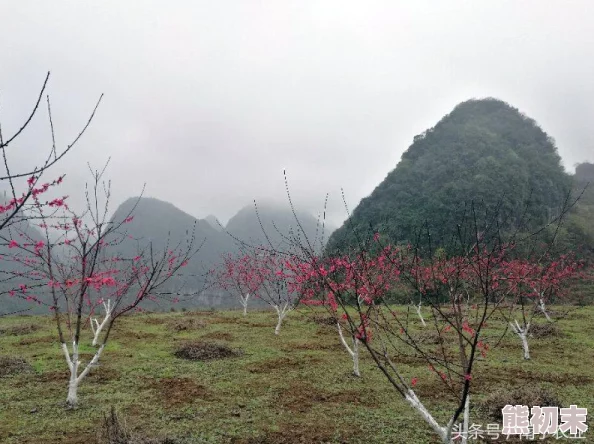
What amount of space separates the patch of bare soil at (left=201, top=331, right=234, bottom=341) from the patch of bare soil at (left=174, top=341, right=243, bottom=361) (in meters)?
2.99

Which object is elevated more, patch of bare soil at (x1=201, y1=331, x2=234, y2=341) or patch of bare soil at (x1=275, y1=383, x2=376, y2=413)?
patch of bare soil at (x1=275, y1=383, x2=376, y2=413)

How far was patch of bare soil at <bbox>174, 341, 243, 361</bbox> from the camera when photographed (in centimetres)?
1442

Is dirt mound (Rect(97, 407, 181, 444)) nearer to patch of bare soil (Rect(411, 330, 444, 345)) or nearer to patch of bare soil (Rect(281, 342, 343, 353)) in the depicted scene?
patch of bare soil (Rect(281, 342, 343, 353))

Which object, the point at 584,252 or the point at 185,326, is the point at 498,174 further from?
the point at 185,326

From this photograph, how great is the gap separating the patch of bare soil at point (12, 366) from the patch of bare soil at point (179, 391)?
4.64m

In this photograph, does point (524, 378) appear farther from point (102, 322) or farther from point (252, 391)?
point (102, 322)

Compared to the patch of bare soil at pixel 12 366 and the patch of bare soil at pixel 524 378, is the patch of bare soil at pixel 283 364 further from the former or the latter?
the patch of bare soil at pixel 12 366

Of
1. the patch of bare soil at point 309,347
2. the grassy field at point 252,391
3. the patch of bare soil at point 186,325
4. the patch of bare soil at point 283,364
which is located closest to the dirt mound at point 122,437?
the grassy field at point 252,391

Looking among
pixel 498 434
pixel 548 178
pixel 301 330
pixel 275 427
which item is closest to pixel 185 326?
pixel 301 330

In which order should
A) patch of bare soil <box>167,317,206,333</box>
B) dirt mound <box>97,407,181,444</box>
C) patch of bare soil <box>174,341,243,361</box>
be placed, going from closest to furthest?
dirt mound <box>97,407,181,444</box>, patch of bare soil <box>174,341,243,361</box>, patch of bare soil <box>167,317,206,333</box>

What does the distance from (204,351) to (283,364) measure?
3.15 metres

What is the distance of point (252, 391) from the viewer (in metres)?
10.5

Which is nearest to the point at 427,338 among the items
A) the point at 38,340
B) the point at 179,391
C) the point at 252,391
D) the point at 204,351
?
the point at 204,351

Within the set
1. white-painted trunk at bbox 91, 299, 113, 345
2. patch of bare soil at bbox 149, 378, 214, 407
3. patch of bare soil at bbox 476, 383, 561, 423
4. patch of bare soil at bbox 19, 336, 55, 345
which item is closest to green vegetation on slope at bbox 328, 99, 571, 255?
white-painted trunk at bbox 91, 299, 113, 345
